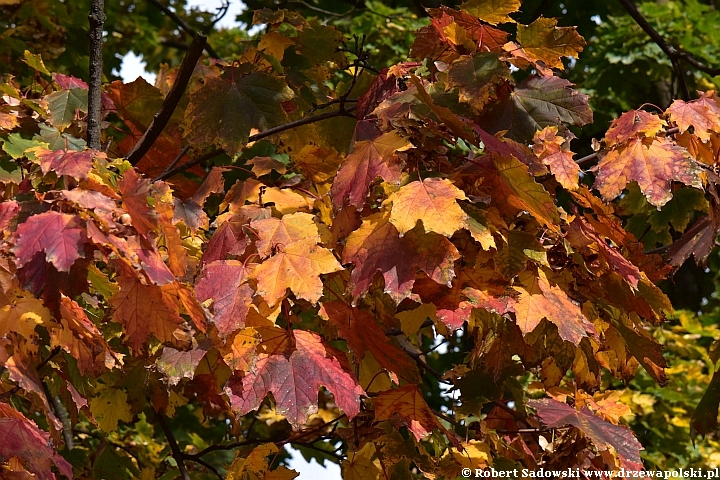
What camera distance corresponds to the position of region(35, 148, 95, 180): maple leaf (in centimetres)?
127

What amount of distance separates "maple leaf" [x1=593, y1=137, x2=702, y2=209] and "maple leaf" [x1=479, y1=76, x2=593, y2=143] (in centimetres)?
11

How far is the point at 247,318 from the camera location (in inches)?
59.5

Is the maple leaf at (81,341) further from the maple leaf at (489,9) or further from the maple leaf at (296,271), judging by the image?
the maple leaf at (489,9)

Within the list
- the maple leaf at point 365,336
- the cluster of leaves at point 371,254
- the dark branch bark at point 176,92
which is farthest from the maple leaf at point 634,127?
the dark branch bark at point 176,92

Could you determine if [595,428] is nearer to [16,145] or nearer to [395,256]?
[395,256]

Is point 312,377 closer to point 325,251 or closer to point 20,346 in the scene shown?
point 325,251

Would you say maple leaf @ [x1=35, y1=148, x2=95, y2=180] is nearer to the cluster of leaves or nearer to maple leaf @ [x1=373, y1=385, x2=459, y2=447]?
the cluster of leaves

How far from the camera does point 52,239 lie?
45.1 inches

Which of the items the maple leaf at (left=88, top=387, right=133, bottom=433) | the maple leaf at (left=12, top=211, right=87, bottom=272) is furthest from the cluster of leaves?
the maple leaf at (left=88, top=387, right=133, bottom=433)

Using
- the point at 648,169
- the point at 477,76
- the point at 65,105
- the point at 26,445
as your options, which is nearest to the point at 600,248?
the point at 648,169

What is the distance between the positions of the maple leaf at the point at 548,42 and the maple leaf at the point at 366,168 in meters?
0.40

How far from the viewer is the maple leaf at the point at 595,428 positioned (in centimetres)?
165

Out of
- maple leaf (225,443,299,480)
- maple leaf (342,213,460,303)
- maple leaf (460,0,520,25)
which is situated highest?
maple leaf (460,0,520,25)

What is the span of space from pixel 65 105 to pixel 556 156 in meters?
1.20
